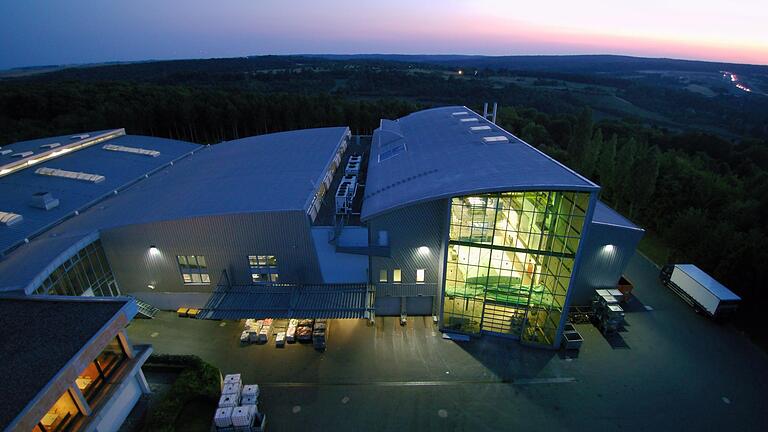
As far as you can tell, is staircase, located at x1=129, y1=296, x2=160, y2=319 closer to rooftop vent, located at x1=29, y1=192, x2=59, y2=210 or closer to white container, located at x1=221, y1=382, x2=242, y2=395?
white container, located at x1=221, y1=382, x2=242, y2=395

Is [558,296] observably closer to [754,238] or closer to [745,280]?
[745,280]

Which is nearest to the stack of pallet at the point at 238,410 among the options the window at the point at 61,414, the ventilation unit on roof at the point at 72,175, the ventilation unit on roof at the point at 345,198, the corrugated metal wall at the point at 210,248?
the window at the point at 61,414

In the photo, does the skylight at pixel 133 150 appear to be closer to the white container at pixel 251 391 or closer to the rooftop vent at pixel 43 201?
the rooftop vent at pixel 43 201

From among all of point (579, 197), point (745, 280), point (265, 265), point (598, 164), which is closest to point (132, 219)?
point (265, 265)

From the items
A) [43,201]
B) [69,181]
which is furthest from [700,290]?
[69,181]

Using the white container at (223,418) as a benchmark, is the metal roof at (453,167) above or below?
above

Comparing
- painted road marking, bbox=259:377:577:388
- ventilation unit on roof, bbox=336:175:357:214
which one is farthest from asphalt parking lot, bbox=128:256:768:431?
ventilation unit on roof, bbox=336:175:357:214
